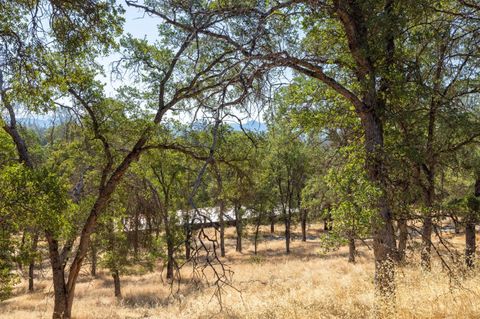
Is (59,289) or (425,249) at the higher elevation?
(425,249)

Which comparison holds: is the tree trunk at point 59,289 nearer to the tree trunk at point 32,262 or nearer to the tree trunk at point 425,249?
the tree trunk at point 32,262

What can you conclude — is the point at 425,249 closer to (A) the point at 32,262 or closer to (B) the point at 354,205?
(B) the point at 354,205

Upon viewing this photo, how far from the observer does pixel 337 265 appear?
2080 centimetres

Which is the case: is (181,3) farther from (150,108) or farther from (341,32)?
(150,108)

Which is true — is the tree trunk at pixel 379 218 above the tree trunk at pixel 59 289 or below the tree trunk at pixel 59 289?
above

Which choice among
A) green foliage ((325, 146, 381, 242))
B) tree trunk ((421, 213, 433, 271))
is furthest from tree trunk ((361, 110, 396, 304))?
tree trunk ((421, 213, 433, 271))

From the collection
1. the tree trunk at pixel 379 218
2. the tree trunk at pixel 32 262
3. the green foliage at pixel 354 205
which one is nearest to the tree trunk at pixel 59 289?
the tree trunk at pixel 32 262

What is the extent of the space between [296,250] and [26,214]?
27.7 meters

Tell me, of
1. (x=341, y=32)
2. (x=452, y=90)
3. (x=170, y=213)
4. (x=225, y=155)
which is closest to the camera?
(x=341, y=32)

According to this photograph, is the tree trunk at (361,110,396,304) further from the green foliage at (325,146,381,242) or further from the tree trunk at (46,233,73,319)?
the tree trunk at (46,233,73,319)

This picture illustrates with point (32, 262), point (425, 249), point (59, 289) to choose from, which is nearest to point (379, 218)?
point (425, 249)

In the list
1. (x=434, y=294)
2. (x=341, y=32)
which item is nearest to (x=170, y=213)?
(x=341, y=32)

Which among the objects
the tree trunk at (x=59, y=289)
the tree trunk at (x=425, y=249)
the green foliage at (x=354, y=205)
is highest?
the green foliage at (x=354, y=205)

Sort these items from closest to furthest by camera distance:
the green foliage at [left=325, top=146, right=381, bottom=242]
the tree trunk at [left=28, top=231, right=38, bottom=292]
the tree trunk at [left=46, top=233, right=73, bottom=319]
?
1. the green foliage at [left=325, top=146, right=381, bottom=242]
2. the tree trunk at [left=28, top=231, right=38, bottom=292]
3. the tree trunk at [left=46, top=233, right=73, bottom=319]
